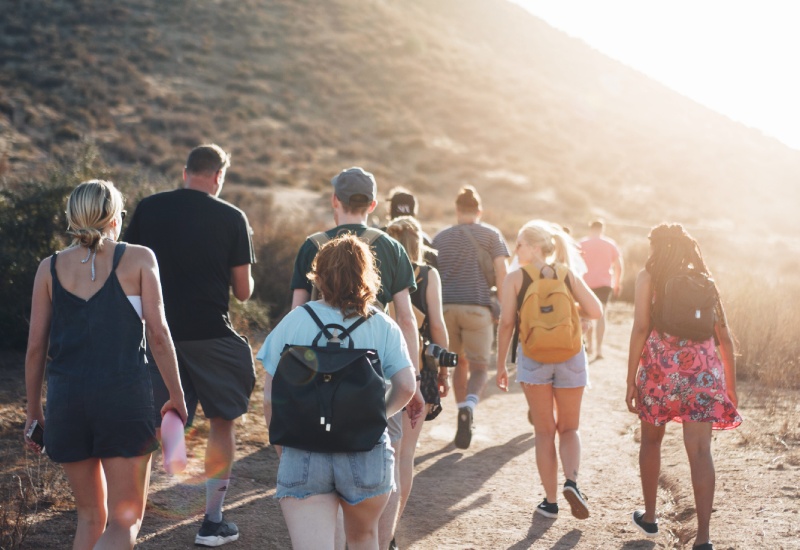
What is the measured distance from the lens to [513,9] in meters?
93.9

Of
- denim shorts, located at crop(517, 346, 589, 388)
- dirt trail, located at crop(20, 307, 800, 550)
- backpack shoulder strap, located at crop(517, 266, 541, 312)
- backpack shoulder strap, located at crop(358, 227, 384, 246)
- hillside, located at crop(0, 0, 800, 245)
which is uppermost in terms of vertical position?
hillside, located at crop(0, 0, 800, 245)

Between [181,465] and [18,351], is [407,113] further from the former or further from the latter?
[181,465]

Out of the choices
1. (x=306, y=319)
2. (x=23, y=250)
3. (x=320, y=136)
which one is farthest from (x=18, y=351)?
(x=320, y=136)

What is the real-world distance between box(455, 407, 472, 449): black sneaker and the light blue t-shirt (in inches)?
155

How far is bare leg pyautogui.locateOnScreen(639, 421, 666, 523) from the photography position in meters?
4.98

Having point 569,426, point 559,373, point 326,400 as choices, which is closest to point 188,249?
point 326,400

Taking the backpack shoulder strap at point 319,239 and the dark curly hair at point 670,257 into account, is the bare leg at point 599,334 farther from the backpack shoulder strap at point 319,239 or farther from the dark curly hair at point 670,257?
the backpack shoulder strap at point 319,239

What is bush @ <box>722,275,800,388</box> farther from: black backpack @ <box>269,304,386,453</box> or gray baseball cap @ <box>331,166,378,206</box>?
black backpack @ <box>269,304,386,453</box>

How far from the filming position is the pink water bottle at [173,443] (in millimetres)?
3494

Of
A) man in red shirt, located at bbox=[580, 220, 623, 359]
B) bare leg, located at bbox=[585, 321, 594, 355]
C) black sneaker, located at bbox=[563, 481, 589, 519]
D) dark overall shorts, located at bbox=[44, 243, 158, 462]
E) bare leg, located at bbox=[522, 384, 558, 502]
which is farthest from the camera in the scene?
bare leg, located at bbox=[585, 321, 594, 355]

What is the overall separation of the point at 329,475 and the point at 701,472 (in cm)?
252

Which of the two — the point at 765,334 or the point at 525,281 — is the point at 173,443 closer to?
the point at 525,281

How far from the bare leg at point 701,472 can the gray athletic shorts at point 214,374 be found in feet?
8.27

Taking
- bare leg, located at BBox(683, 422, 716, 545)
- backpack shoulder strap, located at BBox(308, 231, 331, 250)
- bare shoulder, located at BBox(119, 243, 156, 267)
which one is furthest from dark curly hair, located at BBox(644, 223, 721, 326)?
bare shoulder, located at BBox(119, 243, 156, 267)
